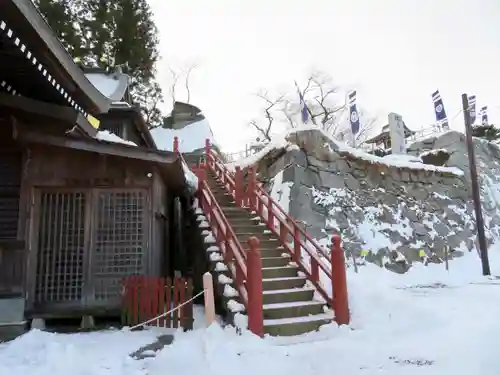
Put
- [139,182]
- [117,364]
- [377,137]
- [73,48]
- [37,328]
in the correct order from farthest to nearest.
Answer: [377,137]
[73,48]
[139,182]
[37,328]
[117,364]

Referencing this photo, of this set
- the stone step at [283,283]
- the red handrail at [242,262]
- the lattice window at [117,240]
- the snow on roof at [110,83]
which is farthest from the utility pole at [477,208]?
the snow on roof at [110,83]

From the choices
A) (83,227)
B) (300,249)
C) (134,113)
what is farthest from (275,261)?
(134,113)

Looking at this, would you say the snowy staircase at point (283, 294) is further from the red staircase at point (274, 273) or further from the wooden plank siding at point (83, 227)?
the wooden plank siding at point (83, 227)

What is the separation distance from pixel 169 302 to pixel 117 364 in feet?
6.72

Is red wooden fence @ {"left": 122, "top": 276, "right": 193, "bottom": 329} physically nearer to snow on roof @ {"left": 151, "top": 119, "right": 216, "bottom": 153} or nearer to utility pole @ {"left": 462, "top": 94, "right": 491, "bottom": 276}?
utility pole @ {"left": 462, "top": 94, "right": 491, "bottom": 276}

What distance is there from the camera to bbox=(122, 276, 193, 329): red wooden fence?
23.4 feet

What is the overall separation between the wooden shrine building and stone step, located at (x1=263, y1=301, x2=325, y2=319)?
2570 mm

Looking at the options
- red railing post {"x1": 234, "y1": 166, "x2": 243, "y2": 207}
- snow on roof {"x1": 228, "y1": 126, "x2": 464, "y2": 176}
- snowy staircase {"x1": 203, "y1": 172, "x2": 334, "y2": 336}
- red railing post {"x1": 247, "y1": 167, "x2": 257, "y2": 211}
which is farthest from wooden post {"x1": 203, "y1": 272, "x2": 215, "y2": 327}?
snow on roof {"x1": 228, "y1": 126, "x2": 464, "y2": 176}

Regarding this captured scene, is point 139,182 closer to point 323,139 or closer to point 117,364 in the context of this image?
point 117,364

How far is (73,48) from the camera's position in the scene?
20.8 m

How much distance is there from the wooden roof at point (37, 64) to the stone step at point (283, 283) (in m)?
4.57

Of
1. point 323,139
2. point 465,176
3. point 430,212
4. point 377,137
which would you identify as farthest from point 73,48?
point 377,137

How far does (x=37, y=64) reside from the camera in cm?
523

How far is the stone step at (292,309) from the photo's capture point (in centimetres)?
734
